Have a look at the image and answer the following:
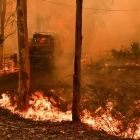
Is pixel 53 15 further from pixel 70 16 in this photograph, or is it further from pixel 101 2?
pixel 101 2

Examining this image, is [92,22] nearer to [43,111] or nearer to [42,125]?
[43,111]

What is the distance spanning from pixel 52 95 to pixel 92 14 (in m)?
21.6

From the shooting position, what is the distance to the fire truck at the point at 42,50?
20719 millimetres

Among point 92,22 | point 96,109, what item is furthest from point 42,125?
point 92,22

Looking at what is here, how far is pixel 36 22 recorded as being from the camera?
38.5 m

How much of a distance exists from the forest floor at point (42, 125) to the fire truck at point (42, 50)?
310 centimetres

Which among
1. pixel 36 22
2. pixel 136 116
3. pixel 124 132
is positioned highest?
pixel 36 22

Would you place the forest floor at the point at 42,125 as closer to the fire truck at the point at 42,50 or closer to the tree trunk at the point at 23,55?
the tree trunk at the point at 23,55

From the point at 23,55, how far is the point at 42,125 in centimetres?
351

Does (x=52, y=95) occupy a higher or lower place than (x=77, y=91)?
lower

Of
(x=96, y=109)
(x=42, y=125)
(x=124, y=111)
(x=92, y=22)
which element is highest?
(x=92, y=22)

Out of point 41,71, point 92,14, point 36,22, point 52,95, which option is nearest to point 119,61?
point 41,71

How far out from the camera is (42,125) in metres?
A: 8.22

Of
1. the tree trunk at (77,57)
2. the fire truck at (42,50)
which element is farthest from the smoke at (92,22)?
the tree trunk at (77,57)
